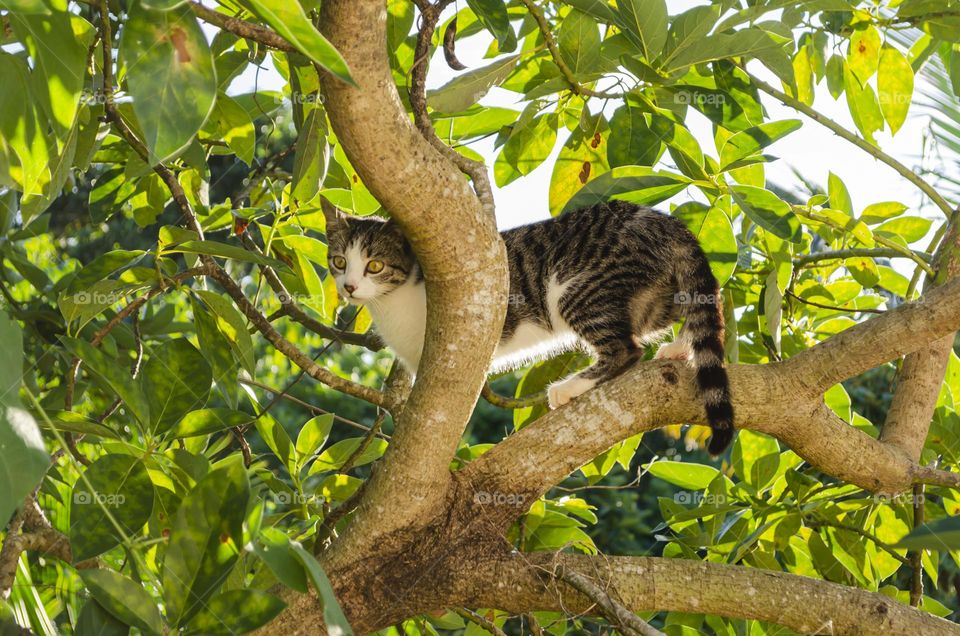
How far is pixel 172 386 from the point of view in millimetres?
1341

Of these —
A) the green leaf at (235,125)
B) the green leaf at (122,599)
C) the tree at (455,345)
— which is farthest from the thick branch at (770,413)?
the green leaf at (235,125)

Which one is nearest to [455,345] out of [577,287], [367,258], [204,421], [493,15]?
[204,421]

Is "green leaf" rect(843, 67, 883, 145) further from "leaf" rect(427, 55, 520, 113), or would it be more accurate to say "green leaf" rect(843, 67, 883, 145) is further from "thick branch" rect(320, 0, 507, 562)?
"thick branch" rect(320, 0, 507, 562)

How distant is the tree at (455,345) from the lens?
3.34ft

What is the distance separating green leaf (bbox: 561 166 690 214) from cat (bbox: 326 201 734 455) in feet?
1.13

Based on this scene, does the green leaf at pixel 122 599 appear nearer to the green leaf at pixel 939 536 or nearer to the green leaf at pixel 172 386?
the green leaf at pixel 172 386

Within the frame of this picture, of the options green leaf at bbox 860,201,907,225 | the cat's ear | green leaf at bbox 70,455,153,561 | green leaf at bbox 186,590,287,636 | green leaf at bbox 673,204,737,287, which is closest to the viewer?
green leaf at bbox 186,590,287,636

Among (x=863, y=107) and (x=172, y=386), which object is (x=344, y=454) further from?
(x=863, y=107)

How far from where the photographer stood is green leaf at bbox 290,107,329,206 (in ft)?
5.30

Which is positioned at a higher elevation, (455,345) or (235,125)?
(235,125)

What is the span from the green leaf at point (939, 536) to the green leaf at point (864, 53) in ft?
5.06

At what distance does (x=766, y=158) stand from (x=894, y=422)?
64cm

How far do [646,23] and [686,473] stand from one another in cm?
90

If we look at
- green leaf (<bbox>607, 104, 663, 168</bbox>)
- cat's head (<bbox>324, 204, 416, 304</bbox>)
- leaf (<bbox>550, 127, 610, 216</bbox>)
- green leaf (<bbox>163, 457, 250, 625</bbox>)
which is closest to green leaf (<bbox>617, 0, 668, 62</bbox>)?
green leaf (<bbox>607, 104, 663, 168</bbox>)
